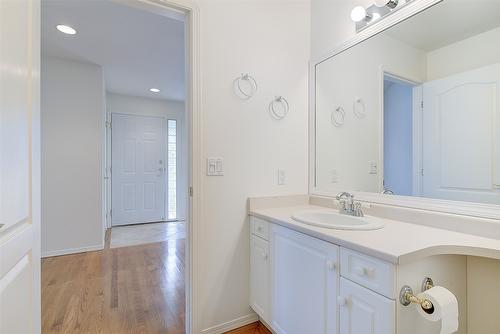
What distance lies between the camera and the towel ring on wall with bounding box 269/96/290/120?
185 centimetres

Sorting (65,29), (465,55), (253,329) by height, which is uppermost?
(65,29)

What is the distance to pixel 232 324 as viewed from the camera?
5.53 ft

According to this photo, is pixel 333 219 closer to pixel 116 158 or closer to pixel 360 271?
pixel 360 271

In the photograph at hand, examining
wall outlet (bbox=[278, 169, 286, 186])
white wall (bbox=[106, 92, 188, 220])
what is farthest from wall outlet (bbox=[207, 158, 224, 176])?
white wall (bbox=[106, 92, 188, 220])

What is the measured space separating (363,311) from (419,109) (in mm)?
1104

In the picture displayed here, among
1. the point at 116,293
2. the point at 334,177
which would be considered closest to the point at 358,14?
the point at 334,177

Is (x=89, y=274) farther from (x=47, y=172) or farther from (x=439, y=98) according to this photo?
(x=439, y=98)

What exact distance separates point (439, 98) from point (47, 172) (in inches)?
151

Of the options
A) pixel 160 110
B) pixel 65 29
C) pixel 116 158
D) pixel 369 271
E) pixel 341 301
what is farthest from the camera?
pixel 160 110

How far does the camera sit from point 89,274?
2535 mm

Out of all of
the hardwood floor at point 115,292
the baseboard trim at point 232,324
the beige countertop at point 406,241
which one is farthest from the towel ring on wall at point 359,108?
the hardwood floor at point 115,292

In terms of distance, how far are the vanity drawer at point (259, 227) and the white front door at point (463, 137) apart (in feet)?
2.95

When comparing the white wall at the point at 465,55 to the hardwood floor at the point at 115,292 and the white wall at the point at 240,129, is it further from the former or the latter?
the hardwood floor at the point at 115,292

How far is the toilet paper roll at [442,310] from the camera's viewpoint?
82 centimetres
